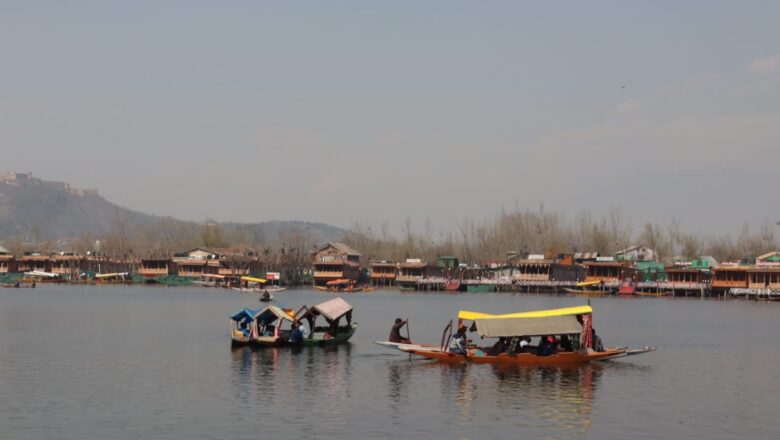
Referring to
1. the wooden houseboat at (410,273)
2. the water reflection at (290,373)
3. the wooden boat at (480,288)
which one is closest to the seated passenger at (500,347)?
the water reflection at (290,373)

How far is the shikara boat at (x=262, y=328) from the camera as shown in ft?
145

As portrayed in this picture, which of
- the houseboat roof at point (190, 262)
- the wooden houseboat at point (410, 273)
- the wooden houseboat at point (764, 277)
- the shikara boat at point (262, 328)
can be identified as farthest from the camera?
the houseboat roof at point (190, 262)

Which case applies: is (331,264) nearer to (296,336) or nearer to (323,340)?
(323,340)

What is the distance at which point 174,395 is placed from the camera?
104 ft

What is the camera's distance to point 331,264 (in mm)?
147875

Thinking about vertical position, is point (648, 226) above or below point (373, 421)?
above

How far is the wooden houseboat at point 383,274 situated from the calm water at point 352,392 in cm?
9956

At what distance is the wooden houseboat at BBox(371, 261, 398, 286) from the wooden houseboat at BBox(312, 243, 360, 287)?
178 inches

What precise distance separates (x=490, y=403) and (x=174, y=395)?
9.52 metres

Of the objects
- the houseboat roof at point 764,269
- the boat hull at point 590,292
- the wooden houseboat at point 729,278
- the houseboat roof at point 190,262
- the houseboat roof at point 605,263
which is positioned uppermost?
the houseboat roof at point 190,262

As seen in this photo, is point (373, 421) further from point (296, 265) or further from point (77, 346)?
point (296, 265)

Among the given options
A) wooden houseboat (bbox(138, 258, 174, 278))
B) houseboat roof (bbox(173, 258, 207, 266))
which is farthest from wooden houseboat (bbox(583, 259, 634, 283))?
wooden houseboat (bbox(138, 258, 174, 278))

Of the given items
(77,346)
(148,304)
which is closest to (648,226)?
(148,304)

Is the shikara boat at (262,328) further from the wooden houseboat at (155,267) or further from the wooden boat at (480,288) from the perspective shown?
the wooden houseboat at (155,267)
